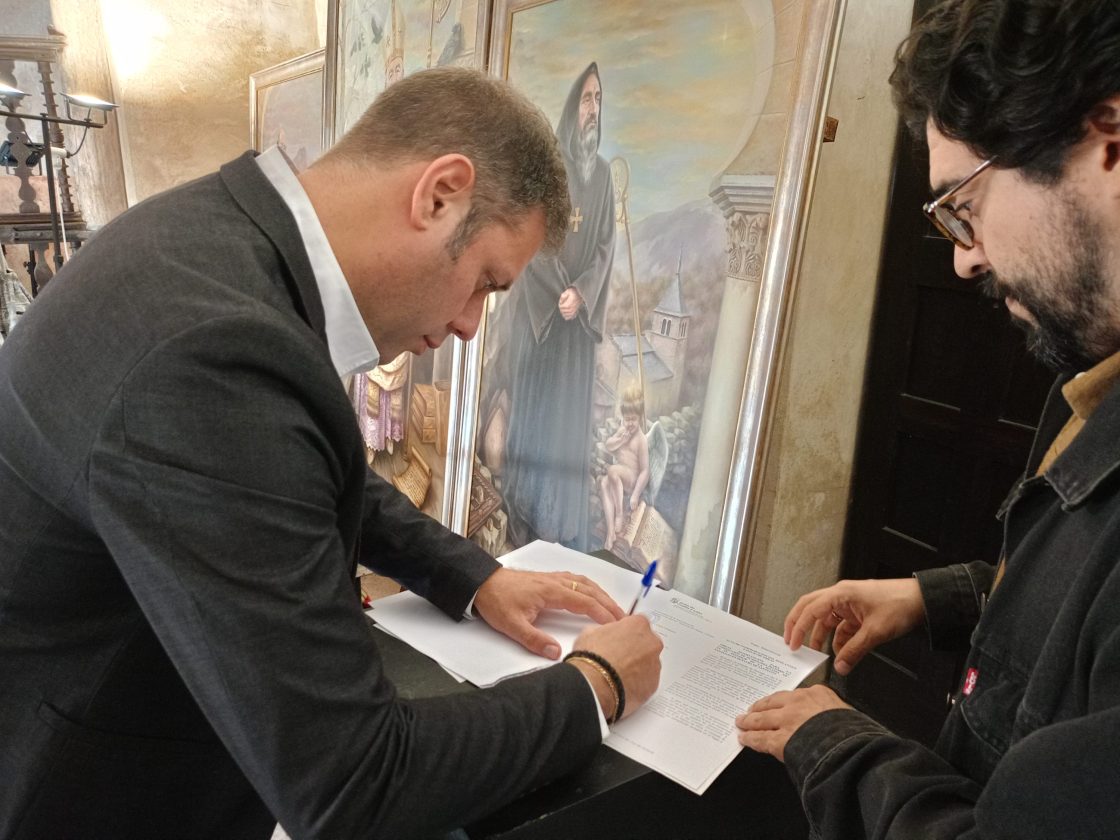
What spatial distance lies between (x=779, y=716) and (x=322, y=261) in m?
0.83

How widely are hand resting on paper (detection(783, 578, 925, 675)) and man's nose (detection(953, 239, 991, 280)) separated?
549mm

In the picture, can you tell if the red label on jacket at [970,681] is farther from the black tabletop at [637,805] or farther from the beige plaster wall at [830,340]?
the beige plaster wall at [830,340]

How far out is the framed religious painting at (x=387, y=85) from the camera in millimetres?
2793

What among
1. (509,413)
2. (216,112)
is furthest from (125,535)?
(216,112)

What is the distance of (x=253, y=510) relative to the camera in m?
0.77

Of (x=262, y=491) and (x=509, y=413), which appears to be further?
(x=509, y=413)

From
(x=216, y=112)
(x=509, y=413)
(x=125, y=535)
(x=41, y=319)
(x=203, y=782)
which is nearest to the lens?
(x=125, y=535)

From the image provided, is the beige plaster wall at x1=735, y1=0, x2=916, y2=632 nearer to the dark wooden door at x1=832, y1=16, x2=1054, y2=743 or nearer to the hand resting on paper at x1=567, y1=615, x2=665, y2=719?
the dark wooden door at x1=832, y1=16, x2=1054, y2=743

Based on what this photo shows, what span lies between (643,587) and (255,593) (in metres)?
0.82

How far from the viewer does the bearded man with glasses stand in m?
0.67

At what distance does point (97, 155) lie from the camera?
21.7ft

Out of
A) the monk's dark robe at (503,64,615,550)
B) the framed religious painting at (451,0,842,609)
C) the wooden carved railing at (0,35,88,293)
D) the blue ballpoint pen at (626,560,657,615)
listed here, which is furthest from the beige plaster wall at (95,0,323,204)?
the blue ballpoint pen at (626,560,657,615)

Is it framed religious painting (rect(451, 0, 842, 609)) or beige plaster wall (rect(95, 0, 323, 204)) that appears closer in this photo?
framed religious painting (rect(451, 0, 842, 609))

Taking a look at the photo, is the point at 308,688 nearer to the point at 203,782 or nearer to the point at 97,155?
the point at 203,782
